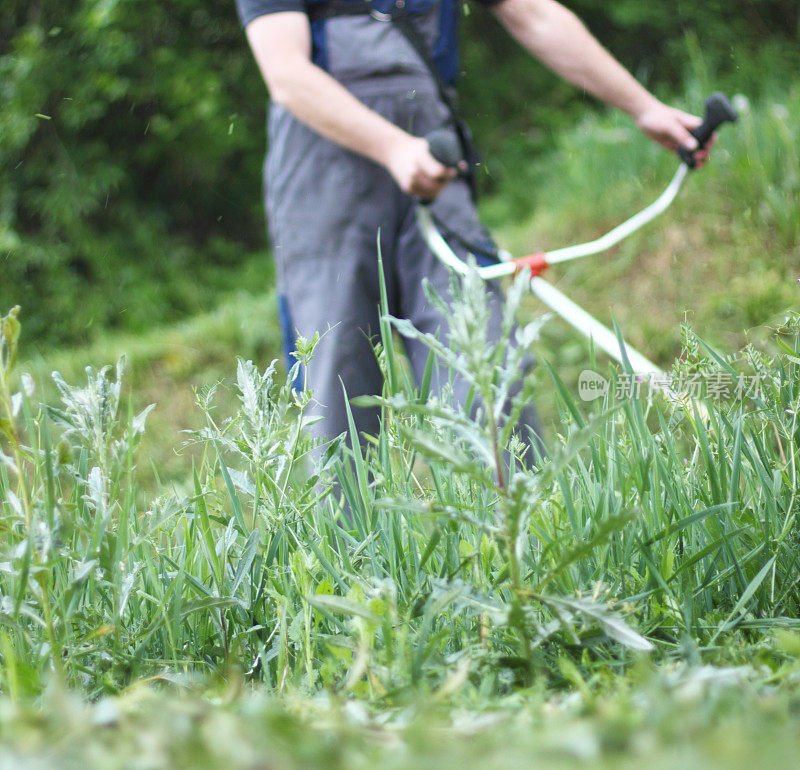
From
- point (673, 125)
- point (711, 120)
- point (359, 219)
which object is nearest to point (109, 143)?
point (359, 219)

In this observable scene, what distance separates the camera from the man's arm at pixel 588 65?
221cm

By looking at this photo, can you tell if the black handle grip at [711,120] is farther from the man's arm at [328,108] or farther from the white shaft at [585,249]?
the man's arm at [328,108]

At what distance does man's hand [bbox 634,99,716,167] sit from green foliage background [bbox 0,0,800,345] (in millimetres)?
5640

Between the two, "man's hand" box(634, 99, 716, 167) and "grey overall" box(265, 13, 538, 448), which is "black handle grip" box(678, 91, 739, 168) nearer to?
"man's hand" box(634, 99, 716, 167)

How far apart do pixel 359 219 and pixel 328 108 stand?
1.03 feet

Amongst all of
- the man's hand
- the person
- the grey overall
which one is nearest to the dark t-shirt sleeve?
the person

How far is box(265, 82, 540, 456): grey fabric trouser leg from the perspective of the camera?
2156 mm

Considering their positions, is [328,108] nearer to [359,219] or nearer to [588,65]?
[359,219]

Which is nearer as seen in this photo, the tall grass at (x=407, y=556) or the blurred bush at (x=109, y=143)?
the tall grass at (x=407, y=556)

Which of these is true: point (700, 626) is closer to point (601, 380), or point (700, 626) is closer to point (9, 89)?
point (601, 380)

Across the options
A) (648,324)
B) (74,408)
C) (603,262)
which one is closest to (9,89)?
(603,262)

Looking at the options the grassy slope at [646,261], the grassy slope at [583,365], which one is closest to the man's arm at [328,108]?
the grassy slope at [583,365]

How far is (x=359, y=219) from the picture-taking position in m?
2.21

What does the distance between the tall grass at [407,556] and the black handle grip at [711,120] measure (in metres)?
1.25
